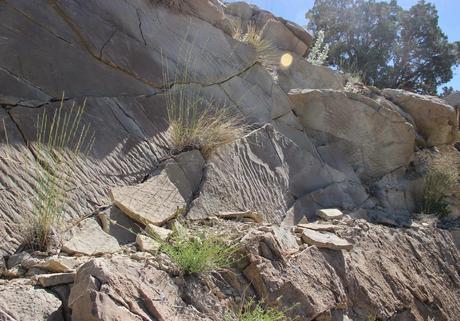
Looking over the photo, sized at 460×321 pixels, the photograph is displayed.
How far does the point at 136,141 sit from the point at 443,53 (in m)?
11.4

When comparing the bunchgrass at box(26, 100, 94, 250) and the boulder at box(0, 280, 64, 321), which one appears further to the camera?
the bunchgrass at box(26, 100, 94, 250)

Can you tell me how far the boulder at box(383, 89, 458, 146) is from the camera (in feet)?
23.6

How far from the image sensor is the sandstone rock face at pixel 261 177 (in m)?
4.47

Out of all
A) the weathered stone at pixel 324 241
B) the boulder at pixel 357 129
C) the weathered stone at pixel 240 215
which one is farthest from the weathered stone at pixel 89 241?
the boulder at pixel 357 129

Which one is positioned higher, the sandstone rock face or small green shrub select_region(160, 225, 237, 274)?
the sandstone rock face

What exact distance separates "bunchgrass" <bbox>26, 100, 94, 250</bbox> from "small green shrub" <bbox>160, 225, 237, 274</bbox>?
2.24 ft

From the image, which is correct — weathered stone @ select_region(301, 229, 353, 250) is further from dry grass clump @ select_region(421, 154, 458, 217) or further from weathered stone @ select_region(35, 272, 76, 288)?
dry grass clump @ select_region(421, 154, 458, 217)

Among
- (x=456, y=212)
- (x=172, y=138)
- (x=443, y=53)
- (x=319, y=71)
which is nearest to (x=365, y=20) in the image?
(x=443, y=53)

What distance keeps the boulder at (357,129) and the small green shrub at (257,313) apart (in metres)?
3.29

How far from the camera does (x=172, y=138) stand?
4.59 metres

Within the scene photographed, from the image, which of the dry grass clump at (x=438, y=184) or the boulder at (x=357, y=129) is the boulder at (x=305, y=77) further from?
the dry grass clump at (x=438, y=184)

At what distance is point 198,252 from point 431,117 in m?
5.15

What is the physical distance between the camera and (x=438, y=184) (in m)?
6.61

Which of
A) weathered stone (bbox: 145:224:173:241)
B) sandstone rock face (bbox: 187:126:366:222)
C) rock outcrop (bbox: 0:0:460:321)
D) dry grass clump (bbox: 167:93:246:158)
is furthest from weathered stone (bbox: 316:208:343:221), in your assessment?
weathered stone (bbox: 145:224:173:241)
